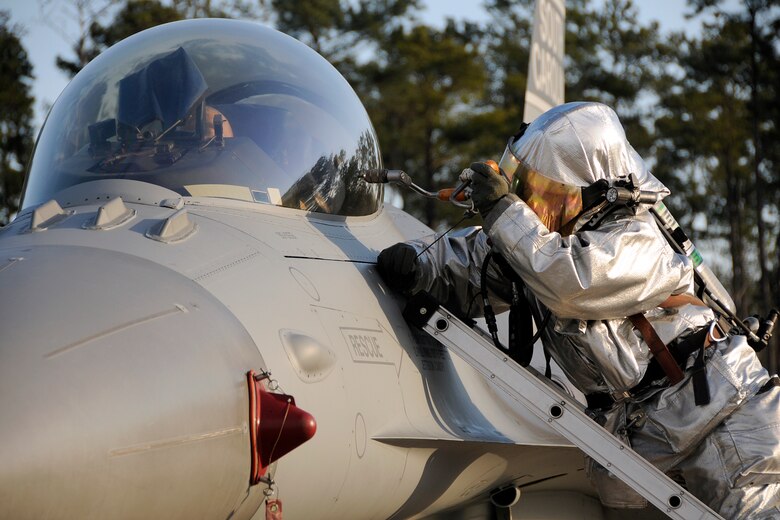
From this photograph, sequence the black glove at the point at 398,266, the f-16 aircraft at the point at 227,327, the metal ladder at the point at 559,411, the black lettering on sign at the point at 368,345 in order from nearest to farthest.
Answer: the f-16 aircraft at the point at 227,327 → the black lettering on sign at the point at 368,345 → the metal ladder at the point at 559,411 → the black glove at the point at 398,266

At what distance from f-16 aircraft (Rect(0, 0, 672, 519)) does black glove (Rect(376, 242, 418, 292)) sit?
2.2 inches

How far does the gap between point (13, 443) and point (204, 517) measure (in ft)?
2.10

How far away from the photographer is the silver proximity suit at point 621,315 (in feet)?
13.0

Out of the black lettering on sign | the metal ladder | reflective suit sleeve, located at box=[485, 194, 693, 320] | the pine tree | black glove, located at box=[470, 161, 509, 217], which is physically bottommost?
the pine tree

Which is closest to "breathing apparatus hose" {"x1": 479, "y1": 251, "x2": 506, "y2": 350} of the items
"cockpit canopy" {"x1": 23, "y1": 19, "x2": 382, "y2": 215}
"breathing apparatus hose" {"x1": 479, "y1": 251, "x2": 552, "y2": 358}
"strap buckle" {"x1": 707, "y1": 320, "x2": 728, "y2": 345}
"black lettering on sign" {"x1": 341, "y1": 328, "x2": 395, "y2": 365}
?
"breathing apparatus hose" {"x1": 479, "y1": 251, "x2": 552, "y2": 358}

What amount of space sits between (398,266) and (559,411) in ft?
2.93

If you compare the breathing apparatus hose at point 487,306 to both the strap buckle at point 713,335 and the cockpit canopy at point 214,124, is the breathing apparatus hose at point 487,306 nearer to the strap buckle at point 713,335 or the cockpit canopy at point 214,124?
the cockpit canopy at point 214,124

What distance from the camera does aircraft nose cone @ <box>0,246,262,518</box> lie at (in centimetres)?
246

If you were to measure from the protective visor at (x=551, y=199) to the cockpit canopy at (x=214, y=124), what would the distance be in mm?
856

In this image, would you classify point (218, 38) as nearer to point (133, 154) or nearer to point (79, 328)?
point (133, 154)

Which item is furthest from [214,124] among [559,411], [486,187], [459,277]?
[559,411]

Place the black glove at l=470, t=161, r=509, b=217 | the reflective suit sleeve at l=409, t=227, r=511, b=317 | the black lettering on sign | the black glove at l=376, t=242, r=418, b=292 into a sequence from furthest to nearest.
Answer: the reflective suit sleeve at l=409, t=227, r=511, b=317
the black glove at l=376, t=242, r=418, b=292
the black glove at l=470, t=161, r=509, b=217
the black lettering on sign

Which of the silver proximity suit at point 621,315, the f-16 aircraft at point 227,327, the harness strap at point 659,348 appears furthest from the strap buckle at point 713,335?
the f-16 aircraft at point 227,327

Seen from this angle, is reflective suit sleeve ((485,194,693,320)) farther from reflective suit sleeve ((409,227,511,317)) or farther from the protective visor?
reflective suit sleeve ((409,227,511,317))
